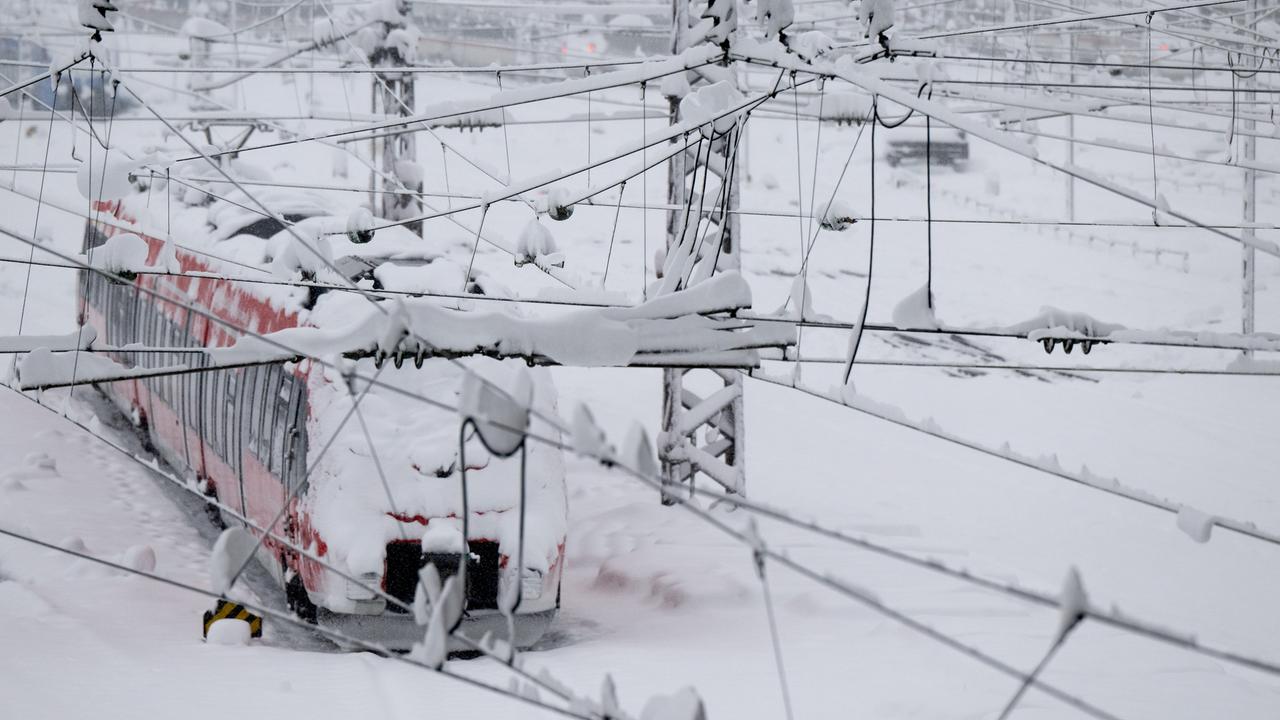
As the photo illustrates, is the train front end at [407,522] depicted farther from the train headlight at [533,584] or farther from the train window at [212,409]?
the train window at [212,409]

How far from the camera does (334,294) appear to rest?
27.3 ft

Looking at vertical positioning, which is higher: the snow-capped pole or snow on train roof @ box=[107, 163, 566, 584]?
the snow-capped pole

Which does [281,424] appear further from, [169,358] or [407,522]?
[169,358]

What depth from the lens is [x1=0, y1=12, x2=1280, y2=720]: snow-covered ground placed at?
6.75m

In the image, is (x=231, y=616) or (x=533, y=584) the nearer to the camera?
(x=533, y=584)

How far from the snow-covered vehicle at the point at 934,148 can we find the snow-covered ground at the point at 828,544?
24.3 ft

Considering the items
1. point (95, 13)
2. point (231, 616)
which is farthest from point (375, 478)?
point (95, 13)

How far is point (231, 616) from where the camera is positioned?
25.0 ft

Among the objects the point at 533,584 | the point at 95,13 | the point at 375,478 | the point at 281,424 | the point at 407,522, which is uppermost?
the point at 95,13

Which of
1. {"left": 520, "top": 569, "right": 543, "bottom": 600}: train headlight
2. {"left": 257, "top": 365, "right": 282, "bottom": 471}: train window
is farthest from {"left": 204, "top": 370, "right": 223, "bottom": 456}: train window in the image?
{"left": 520, "top": 569, "right": 543, "bottom": 600}: train headlight

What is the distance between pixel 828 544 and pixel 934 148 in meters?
24.0

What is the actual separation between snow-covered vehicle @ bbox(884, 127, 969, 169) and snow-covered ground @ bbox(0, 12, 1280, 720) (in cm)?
742

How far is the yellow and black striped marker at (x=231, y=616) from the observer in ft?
24.7

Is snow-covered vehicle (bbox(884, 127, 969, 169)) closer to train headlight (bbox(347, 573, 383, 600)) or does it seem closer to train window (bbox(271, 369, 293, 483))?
train window (bbox(271, 369, 293, 483))
